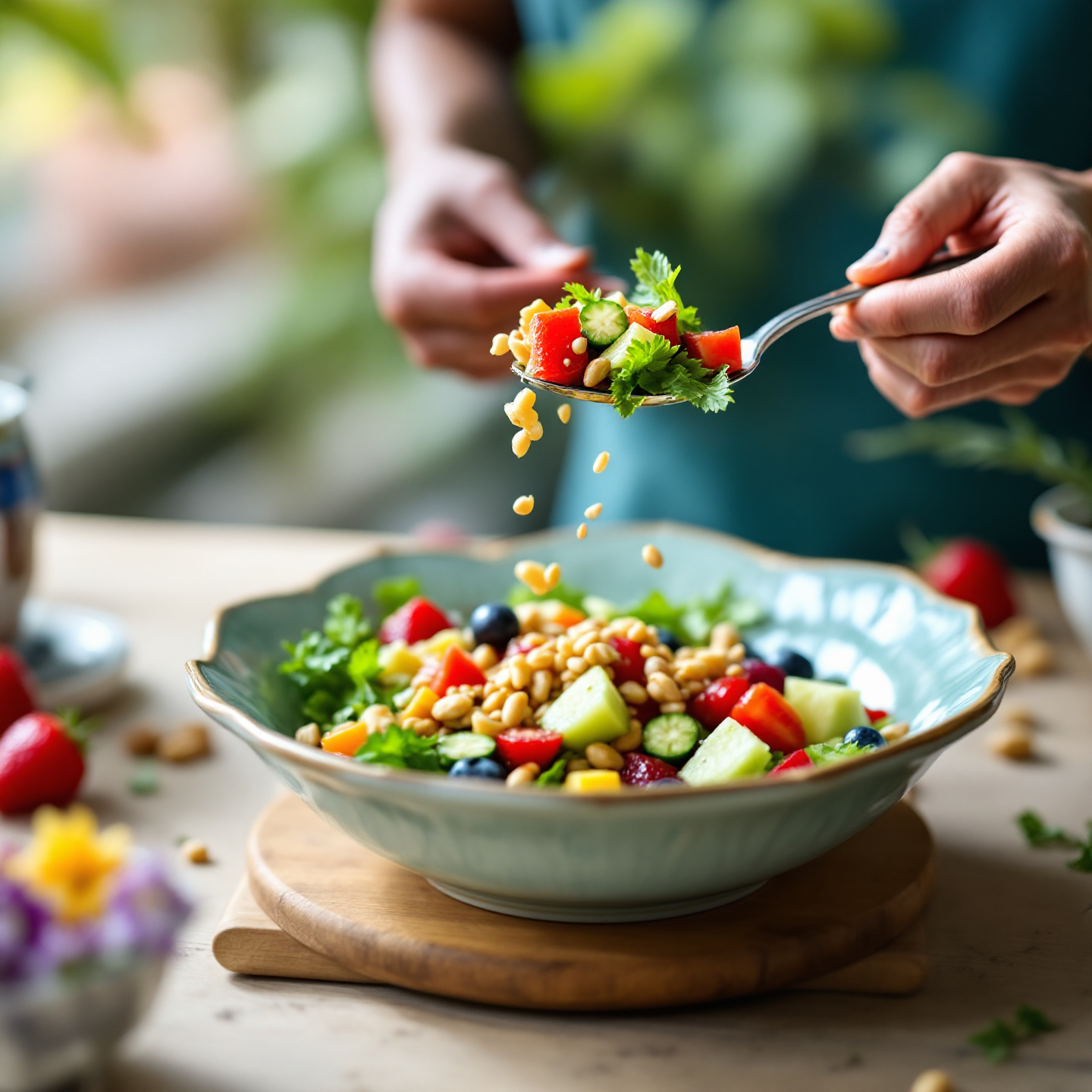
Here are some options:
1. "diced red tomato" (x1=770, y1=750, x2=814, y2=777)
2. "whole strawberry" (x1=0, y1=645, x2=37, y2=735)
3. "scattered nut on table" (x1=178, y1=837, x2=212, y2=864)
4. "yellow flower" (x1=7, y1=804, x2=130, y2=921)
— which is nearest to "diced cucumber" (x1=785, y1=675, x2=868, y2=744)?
"diced red tomato" (x1=770, y1=750, x2=814, y2=777)

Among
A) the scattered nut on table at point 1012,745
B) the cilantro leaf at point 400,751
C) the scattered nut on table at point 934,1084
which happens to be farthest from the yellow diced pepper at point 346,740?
the scattered nut on table at point 1012,745

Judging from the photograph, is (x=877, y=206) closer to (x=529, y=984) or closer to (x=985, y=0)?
(x=985, y=0)

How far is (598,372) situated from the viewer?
154cm

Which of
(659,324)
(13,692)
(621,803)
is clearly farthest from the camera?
(13,692)

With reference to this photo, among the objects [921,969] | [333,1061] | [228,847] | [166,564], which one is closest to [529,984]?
[333,1061]

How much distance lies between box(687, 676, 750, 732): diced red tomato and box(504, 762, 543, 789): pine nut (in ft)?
0.84

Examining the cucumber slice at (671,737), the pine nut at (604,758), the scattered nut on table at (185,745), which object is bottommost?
the scattered nut on table at (185,745)

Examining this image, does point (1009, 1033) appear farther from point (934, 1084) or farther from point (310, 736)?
point (310, 736)

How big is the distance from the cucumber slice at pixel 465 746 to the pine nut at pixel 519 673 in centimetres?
10

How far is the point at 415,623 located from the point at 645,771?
0.57 meters

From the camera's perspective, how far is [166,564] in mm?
2730

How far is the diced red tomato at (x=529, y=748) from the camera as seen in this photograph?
1479 millimetres

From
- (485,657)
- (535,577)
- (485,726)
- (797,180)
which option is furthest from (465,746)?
(797,180)

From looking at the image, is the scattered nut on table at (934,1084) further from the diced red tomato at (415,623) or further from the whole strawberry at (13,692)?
the whole strawberry at (13,692)
